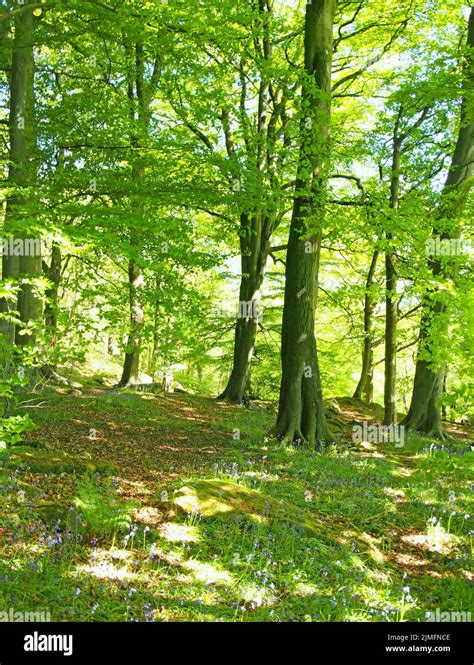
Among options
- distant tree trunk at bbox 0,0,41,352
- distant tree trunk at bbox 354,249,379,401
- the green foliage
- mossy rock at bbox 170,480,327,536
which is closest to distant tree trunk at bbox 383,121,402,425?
mossy rock at bbox 170,480,327,536

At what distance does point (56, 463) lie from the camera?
6859mm

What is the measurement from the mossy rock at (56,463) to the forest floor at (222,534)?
2cm

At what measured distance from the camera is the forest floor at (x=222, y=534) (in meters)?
4.00

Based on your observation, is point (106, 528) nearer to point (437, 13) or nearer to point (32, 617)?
point (32, 617)

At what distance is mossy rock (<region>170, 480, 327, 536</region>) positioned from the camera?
18.5 ft

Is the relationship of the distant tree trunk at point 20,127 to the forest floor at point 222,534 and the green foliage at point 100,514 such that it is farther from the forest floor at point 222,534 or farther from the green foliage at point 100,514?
the green foliage at point 100,514

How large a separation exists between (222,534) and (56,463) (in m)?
2.75

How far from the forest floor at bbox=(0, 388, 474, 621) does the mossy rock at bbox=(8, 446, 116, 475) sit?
19 millimetres
